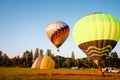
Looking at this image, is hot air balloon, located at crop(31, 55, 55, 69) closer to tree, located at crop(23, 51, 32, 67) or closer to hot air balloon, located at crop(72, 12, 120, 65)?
hot air balloon, located at crop(72, 12, 120, 65)

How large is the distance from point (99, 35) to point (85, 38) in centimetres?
219

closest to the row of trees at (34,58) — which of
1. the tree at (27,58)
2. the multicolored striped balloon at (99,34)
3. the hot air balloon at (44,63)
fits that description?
the tree at (27,58)

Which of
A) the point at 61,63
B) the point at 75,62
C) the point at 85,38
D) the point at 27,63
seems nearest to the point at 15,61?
the point at 27,63

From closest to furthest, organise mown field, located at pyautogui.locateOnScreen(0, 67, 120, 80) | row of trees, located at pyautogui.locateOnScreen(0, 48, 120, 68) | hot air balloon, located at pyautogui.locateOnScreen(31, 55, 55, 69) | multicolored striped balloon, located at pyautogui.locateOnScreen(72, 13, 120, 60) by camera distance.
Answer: mown field, located at pyautogui.locateOnScreen(0, 67, 120, 80) < multicolored striped balloon, located at pyautogui.locateOnScreen(72, 13, 120, 60) < hot air balloon, located at pyautogui.locateOnScreen(31, 55, 55, 69) < row of trees, located at pyautogui.locateOnScreen(0, 48, 120, 68)

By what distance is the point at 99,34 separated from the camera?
2916cm

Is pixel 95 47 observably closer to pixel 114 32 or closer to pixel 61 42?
pixel 114 32

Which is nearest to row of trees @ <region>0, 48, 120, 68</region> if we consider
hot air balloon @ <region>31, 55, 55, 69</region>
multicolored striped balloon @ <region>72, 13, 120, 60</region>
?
hot air balloon @ <region>31, 55, 55, 69</region>

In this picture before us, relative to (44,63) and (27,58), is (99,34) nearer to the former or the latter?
(44,63)

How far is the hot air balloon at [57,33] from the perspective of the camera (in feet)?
160

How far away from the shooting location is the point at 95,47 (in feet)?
94.7

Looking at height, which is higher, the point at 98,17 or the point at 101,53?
the point at 98,17

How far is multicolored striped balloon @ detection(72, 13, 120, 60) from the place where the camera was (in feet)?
94.6

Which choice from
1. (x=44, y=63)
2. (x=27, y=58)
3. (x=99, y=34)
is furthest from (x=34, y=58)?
(x=99, y=34)

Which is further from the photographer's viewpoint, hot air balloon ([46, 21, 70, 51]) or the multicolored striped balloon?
hot air balloon ([46, 21, 70, 51])
